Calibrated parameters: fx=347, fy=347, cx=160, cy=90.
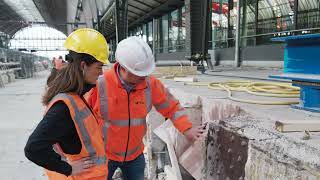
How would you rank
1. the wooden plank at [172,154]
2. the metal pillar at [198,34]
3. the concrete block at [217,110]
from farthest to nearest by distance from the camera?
the metal pillar at [198,34]
the wooden plank at [172,154]
the concrete block at [217,110]

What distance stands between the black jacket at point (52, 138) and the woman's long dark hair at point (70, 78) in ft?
0.39

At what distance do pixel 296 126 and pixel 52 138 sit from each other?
1538 millimetres

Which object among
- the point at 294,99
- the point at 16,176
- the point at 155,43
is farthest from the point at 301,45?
the point at 155,43

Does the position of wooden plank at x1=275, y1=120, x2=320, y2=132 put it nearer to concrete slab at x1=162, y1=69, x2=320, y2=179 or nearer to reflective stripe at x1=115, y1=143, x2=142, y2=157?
concrete slab at x1=162, y1=69, x2=320, y2=179

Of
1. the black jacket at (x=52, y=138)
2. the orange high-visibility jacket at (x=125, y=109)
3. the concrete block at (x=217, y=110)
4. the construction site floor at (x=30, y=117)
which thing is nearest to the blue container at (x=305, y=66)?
the construction site floor at (x=30, y=117)

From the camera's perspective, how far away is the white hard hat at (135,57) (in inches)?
106

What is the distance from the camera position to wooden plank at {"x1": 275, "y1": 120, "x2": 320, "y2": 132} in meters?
2.26

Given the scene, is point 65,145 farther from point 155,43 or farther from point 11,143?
point 155,43

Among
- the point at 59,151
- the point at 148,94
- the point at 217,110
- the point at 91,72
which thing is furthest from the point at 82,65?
the point at 217,110

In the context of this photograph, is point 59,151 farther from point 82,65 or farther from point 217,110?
point 217,110

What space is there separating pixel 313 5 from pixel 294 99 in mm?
6684

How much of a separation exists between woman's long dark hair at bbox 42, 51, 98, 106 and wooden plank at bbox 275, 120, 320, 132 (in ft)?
4.20

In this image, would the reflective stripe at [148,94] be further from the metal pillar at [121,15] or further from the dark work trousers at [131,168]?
the metal pillar at [121,15]

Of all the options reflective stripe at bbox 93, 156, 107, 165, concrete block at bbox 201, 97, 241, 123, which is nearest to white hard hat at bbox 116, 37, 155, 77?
reflective stripe at bbox 93, 156, 107, 165
